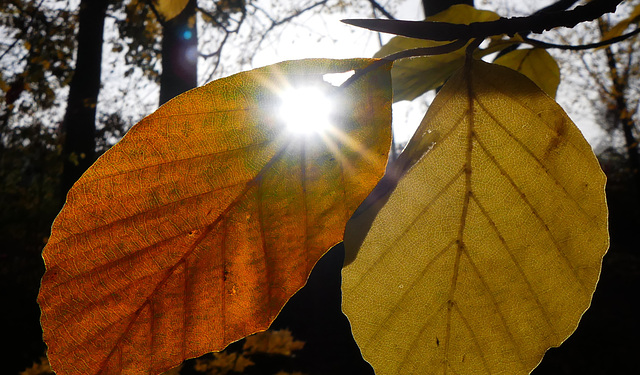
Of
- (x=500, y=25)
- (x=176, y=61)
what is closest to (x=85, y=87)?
(x=176, y=61)

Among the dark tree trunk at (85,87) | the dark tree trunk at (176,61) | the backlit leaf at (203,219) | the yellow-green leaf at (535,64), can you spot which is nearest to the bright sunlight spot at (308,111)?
the backlit leaf at (203,219)

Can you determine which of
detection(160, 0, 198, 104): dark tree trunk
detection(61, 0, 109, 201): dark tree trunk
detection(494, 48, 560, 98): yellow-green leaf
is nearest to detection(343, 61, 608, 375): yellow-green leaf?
detection(494, 48, 560, 98): yellow-green leaf

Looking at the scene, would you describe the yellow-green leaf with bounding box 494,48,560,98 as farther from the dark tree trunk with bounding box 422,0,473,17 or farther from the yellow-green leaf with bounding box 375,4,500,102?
the dark tree trunk with bounding box 422,0,473,17

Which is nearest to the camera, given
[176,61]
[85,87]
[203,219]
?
[203,219]

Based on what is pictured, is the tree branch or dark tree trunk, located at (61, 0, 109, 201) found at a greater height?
dark tree trunk, located at (61, 0, 109, 201)

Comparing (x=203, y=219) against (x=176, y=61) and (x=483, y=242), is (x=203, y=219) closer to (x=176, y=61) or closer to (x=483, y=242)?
(x=483, y=242)

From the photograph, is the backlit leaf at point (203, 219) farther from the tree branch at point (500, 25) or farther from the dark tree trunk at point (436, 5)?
the dark tree trunk at point (436, 5)

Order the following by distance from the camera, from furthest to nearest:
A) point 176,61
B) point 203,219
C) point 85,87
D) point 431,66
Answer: point 85,87 < point 176,61 < point 431,66 < point 203,219
